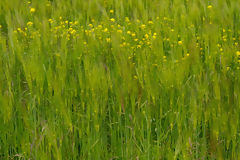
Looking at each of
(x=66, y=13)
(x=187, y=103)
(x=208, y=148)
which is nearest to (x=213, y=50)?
(x=187, y=103)

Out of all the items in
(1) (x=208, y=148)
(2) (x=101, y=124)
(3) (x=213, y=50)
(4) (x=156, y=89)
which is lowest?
(1) (x=208, y=148)

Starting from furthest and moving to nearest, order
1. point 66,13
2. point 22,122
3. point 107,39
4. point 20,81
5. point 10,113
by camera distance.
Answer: point 66,13, point 107,39, point 20,81, point 22,122, point 10,113

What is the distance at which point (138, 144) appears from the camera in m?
1.89

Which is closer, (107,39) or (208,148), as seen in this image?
(208,148)

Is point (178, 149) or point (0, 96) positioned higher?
point (0, 96)

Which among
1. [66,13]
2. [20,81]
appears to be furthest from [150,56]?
[66,13]

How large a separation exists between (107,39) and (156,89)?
0.61 meters

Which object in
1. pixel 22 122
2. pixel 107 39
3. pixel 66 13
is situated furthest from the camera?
pixel 66 13

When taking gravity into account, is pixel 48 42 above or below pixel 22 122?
above

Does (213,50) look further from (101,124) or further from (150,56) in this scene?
(101,124)

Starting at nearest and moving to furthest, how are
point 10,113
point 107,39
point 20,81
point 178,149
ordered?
1. point 178,149
2. point 10,113
3. point 20,81
4. point 107,39

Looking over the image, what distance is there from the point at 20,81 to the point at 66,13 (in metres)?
1.06

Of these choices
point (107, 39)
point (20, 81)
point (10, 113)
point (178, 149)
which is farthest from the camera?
point (107, 39)

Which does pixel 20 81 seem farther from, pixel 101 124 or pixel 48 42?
pixel 101 124
